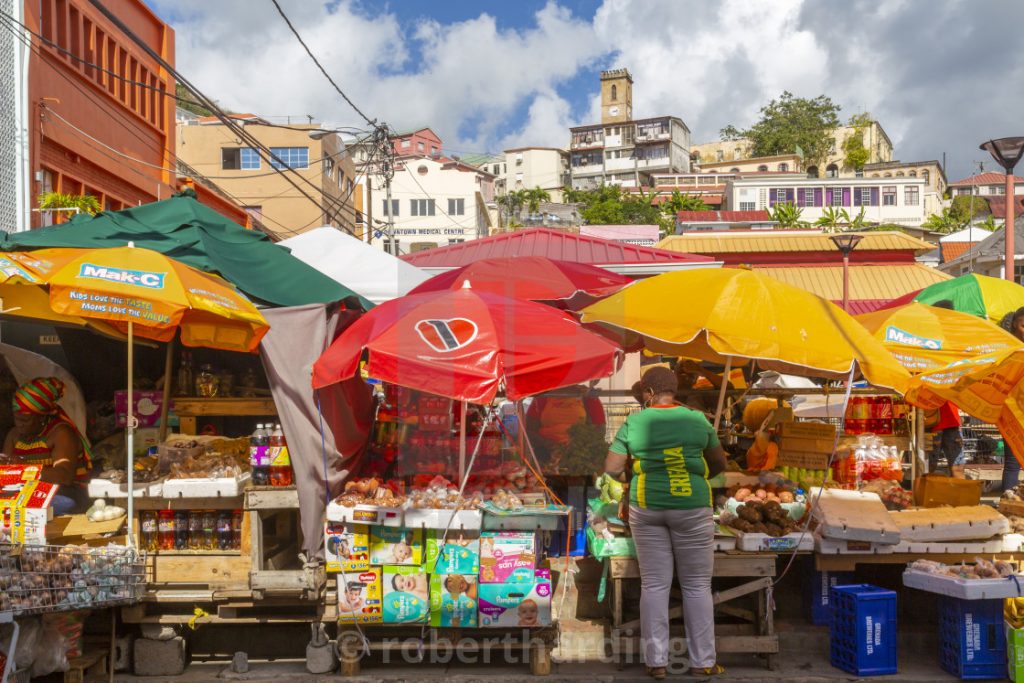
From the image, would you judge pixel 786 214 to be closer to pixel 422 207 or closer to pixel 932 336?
pixel 422 207

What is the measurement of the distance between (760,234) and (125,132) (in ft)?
65.0

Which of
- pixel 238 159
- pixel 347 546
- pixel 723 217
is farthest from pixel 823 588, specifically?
pixel 238 159

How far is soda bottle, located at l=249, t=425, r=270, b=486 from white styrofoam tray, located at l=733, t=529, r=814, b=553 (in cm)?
365

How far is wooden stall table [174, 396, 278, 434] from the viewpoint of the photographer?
734 cm

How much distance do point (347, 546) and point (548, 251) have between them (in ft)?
27.5

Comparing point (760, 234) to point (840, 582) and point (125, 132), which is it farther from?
point (840, 582)

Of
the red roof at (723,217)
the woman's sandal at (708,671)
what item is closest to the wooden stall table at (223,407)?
the woman's sandal at (708,671)

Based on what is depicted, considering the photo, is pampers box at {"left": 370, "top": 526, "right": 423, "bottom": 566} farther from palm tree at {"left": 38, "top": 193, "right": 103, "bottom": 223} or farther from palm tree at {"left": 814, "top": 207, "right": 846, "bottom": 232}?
palm tree at {"left": 814, "top": 207, "right": 846, "bottom": 232}

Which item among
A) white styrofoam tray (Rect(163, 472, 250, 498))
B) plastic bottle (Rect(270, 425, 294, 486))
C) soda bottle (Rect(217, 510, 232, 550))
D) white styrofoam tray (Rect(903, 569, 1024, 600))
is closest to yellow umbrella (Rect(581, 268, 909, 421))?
white styrofoam tray (Rect(903, 569, 1024, 600))

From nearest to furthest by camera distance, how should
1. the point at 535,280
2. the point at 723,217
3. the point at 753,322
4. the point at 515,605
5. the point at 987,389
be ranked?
the point at 515,605 < the point at 753,322 < the point at 987,389 < the point at 535,280 < the point at 723,217

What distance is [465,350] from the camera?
20.4 ft

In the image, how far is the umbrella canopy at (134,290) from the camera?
588 cm

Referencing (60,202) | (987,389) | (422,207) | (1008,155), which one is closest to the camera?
(987,389)

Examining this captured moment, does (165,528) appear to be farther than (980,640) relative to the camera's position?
Yes
